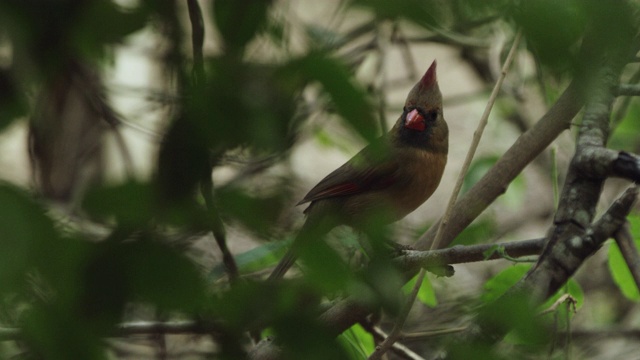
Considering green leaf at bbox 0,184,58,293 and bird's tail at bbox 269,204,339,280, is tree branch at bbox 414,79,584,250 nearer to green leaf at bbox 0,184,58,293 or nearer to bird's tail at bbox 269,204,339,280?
bird's tail at bbox 269,204,339,280

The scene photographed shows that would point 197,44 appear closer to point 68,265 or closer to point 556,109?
point 68,265

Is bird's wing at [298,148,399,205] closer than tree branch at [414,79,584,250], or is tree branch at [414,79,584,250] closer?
bird's wing at [298,148,399,205]

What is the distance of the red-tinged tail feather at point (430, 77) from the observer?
67.1 inches

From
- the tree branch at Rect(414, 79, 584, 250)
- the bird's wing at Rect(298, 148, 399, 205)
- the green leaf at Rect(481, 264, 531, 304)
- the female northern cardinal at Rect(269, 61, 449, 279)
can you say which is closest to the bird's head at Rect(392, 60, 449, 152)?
the female northern cardinal at Rect(269, 61, 449, 279)

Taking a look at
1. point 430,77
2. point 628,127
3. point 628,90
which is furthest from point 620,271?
point 628,127

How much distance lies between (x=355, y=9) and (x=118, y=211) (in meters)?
0.21

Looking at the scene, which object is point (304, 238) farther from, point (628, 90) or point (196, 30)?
point (628, 90)

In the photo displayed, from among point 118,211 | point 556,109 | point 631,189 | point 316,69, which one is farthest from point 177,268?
point 556,109

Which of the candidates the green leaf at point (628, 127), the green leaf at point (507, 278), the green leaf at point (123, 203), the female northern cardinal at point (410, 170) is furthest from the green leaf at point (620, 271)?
the green leaf at point (123, 203)

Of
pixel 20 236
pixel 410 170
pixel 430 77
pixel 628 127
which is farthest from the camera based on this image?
pixel 628 127

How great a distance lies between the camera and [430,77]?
5.95 feet

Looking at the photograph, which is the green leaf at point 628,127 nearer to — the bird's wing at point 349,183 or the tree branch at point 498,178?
the tree branch at point 498,178

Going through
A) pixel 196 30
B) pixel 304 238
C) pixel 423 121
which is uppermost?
pixel 196 30

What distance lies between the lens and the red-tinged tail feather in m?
1.70
